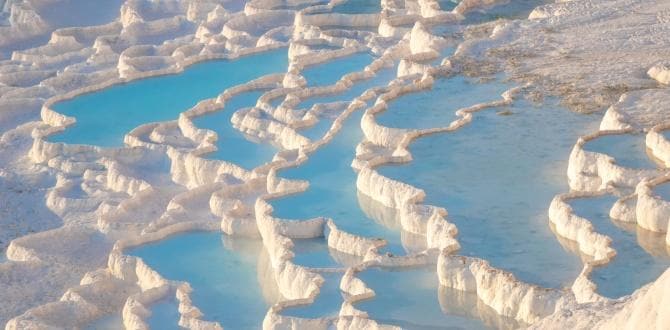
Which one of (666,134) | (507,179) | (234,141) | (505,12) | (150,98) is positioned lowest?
(150,98)

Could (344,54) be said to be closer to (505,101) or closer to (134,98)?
(134,98)

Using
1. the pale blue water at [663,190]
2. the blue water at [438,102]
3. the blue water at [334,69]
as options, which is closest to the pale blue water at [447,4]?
the blue water at [334,69]

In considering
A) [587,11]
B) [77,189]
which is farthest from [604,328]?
[587,11]

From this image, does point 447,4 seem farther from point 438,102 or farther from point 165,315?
point 165,315

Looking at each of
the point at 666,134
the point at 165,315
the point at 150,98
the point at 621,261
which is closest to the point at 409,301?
the point at 621,261

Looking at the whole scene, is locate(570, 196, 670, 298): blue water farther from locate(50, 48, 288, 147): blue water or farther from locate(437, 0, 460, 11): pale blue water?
locate(437, 0, 460, 11): pale blue water

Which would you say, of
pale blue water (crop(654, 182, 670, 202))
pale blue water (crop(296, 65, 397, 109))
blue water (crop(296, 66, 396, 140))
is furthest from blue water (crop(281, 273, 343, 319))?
pale blue water (crop(296, 65, 397, 109))

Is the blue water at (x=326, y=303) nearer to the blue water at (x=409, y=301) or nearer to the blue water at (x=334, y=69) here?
the blue water at (x=409, y=301)
